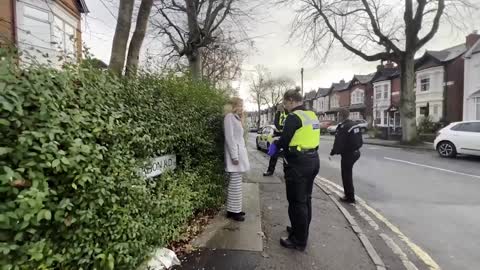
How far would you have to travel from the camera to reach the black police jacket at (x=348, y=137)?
600cm

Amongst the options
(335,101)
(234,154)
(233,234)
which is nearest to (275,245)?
(233,234)

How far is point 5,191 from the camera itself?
170 centimetres

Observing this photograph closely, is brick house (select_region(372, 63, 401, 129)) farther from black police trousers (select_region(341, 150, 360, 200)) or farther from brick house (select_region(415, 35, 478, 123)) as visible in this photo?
black police trousers (select_region(341, 150, 360, 200))

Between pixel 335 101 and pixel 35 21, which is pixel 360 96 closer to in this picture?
pixel 335 101

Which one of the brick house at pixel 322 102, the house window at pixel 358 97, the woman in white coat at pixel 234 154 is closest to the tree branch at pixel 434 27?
the woman in white coat at pixel 234 154

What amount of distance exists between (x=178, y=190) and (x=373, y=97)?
45.8 meters

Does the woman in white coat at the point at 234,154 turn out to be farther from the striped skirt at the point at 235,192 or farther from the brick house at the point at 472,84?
the brick house at the point at 472,84

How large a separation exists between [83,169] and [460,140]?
14.7m

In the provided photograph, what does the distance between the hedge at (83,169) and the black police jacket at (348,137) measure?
12.0 ft

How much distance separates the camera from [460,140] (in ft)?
41.6

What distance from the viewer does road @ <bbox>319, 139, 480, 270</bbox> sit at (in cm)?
418

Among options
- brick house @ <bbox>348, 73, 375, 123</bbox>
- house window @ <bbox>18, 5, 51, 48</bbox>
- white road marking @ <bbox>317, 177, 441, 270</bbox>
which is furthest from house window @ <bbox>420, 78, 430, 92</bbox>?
house window @ <bbox>18, 5, 51, 48</bbox>

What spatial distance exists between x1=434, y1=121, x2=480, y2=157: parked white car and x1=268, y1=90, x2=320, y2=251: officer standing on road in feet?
38.5

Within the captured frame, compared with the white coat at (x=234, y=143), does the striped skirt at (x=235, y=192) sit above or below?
below
